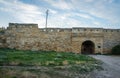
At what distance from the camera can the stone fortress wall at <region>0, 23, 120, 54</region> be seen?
2773cm

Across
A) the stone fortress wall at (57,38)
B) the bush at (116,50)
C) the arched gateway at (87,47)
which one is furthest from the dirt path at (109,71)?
the arched gateway at (87,47)

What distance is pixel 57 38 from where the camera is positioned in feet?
92.0

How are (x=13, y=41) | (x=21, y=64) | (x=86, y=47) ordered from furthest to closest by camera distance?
1. (x=86, y=47)
2. (x=13, y=41)
3. (x=21, y=64)

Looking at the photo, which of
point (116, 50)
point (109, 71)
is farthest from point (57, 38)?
point (109, 71)

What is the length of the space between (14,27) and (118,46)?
12.9 metres

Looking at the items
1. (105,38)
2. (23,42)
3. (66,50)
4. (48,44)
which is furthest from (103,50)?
(23,42)

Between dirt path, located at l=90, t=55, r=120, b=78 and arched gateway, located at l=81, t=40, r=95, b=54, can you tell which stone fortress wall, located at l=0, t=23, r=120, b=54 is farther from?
dirt path, located at l=90, t=55, r=120, b=78

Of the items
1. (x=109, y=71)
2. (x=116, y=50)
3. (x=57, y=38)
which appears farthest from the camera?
(x=57, y=38)

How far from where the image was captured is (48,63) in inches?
563

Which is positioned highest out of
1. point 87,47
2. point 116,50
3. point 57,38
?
point 57,38

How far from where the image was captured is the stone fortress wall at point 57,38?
2773 cm

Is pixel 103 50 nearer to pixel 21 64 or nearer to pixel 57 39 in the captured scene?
pixel 57 39

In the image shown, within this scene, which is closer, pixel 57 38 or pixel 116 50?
pixel 116 50

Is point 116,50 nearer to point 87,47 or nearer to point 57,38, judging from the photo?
point 87,47
